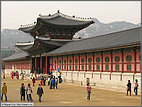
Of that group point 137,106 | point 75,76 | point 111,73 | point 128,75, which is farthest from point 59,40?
point 137,106

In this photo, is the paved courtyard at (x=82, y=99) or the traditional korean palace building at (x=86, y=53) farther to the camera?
the traditional korean palace building at (x=86, y=53)

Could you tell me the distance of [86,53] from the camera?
36.2 m

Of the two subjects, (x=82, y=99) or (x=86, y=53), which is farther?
(x=86, y=53)

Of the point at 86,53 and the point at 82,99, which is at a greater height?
the point at 86,53

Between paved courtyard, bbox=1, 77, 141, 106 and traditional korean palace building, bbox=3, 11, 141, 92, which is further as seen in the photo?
traditional korean palace building, bbox=3, 11, 141, 92

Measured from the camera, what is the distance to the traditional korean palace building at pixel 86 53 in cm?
2739

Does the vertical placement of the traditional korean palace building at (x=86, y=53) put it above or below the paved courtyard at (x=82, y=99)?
above

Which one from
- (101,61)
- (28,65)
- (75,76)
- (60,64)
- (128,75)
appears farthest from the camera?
(28,65)

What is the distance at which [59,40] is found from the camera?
171ft

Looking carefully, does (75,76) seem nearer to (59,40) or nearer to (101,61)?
(101,61)

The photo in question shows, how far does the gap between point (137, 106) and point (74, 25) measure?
3702 cm

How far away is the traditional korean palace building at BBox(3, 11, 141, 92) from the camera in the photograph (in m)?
27.4

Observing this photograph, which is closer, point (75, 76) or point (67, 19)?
point (75, 76)

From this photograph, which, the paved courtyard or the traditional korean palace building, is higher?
the traditional korean palace building
